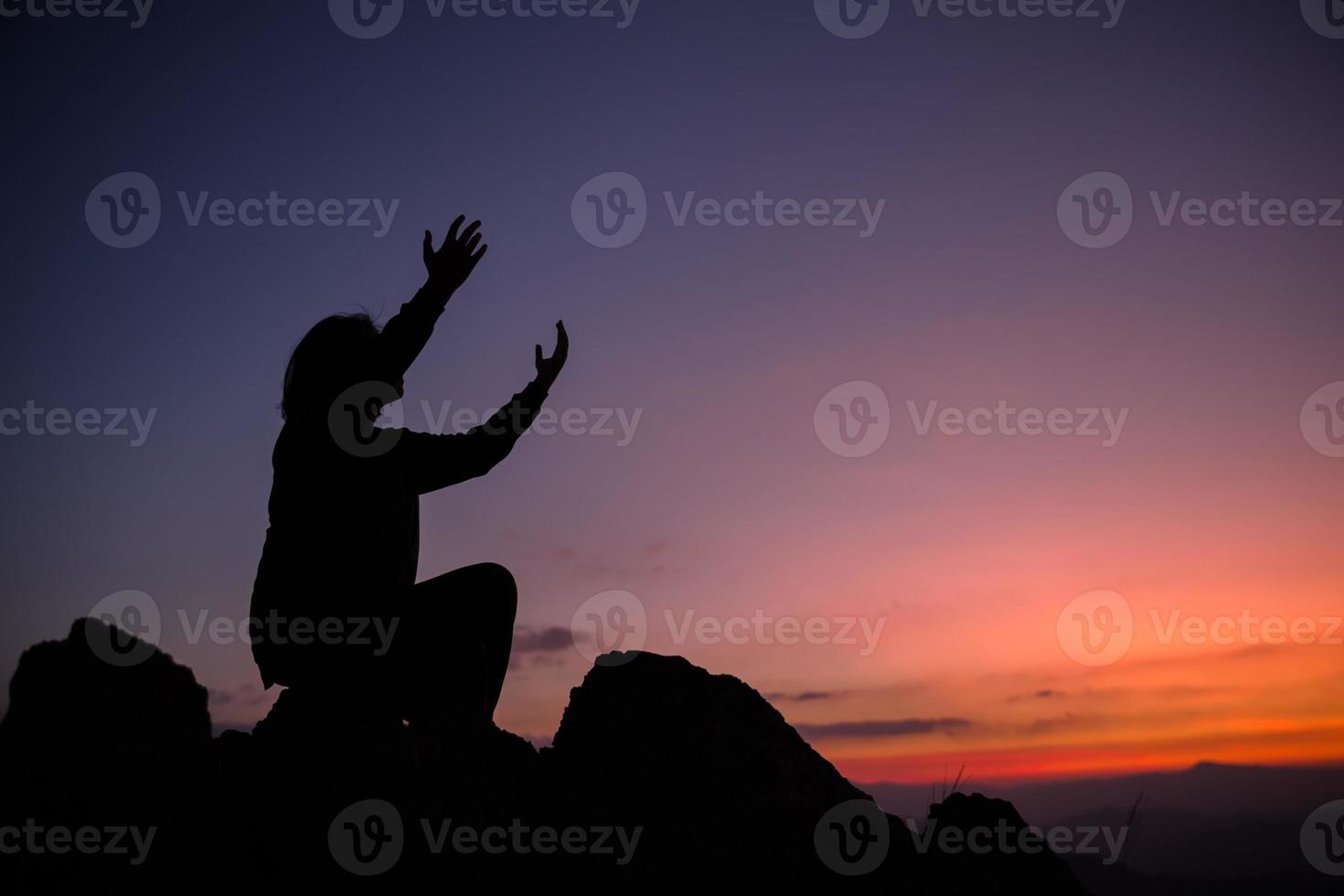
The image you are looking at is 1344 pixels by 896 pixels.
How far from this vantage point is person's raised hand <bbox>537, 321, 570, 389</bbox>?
5234 mm

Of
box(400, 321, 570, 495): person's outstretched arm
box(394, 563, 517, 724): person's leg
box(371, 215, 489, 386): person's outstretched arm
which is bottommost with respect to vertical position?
box(394, 563, 517, 724): person's leg

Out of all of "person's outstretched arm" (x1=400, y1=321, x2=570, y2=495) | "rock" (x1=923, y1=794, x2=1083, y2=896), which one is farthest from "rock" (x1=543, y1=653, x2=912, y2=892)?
"person's outstretched arm" (x1=400, y1=321, x2=570, y2=495)

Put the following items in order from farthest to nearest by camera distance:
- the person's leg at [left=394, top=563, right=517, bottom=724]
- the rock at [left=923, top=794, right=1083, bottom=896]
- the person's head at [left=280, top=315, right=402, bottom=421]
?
the person's head at [left=280, top=315, right=402, bottom=421] < the person's leg at [left=394, top=563, right=517, bottom=724] < the rock at [left=923, top=794, right=1083, bottom=896]

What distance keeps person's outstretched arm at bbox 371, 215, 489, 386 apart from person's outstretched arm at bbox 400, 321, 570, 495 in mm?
356

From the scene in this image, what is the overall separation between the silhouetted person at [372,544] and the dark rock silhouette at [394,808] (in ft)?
0.86

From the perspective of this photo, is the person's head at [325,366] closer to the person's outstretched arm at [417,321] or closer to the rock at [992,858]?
the person's outstretched arm at [417,321]

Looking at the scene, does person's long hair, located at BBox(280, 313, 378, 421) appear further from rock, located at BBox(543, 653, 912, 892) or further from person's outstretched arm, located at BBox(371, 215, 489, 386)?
rock, located at BBox(543, 653, 912, 892)

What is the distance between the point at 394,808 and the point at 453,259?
2658mm

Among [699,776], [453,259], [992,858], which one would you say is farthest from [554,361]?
[992,858]

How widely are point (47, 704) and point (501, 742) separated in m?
1.77

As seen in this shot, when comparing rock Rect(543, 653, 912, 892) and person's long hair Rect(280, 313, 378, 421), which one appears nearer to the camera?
rock Rect(543, 653, 912, 892)

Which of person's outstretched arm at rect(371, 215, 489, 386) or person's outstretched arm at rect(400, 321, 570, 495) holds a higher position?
person's outstretched arm at rect(371, 215, 489, 386)

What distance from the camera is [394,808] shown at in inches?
146

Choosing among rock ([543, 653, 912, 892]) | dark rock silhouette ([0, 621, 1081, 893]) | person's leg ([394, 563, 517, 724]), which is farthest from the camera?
person's leg ([394, 563, 517, 724])
